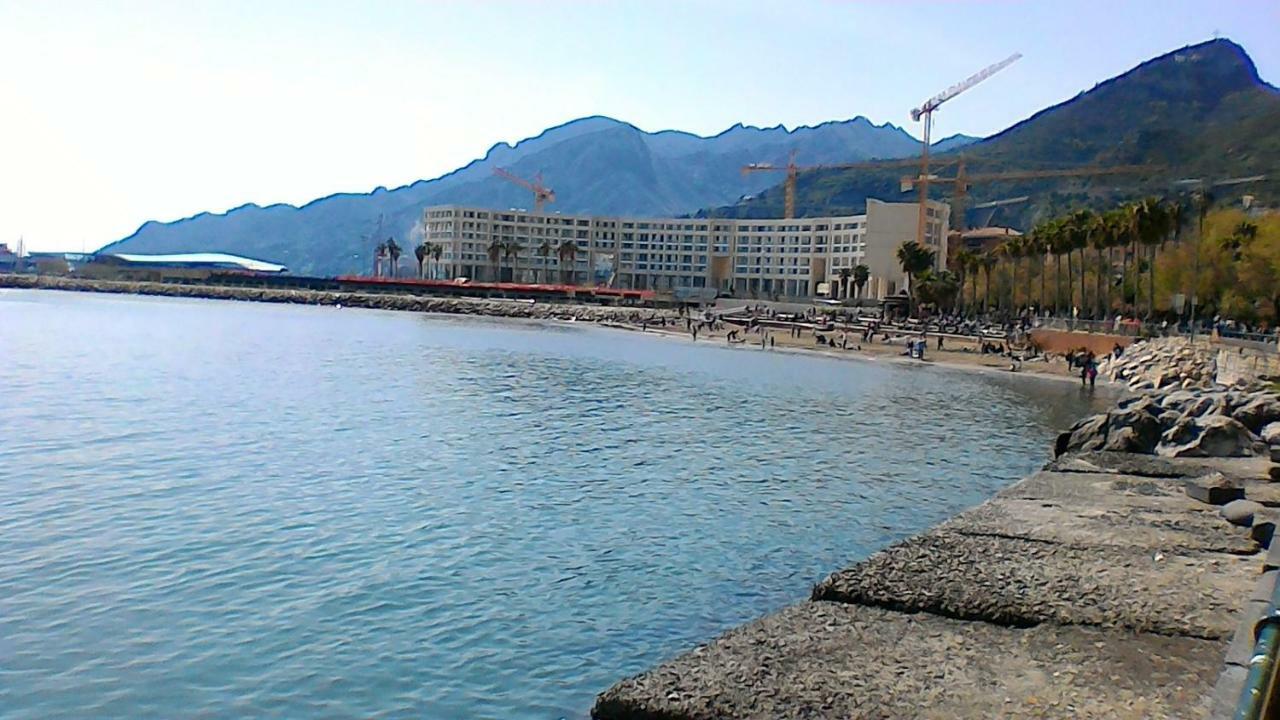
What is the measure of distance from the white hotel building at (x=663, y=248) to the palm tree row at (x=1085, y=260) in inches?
1507

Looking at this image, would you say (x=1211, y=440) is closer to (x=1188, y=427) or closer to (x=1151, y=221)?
(x=1188, y=427)

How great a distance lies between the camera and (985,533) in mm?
13898

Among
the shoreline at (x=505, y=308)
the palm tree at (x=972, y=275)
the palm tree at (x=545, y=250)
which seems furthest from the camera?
the palm tree at (x=545, y=250)

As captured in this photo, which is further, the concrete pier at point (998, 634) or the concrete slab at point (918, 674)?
the concrete pier at point (998, 634)

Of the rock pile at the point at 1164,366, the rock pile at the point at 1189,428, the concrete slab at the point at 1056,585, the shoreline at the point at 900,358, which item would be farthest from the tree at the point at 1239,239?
the concrete slab at the point at 1056,585

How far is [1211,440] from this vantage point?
2275 cm

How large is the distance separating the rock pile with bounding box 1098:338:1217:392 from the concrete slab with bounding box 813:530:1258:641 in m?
28.9

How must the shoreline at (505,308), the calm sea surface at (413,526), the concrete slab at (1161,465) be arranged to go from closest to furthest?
the calm sea surface at (413,526) → the concrete slab at (1161,465) → the shoreline at (505,308)

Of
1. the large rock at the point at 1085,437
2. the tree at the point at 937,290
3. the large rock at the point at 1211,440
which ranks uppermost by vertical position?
the tree at the point at 937,290

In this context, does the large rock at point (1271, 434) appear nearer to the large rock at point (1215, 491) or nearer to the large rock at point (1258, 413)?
the large rock at point (1258, 413)

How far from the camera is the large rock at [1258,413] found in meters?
25.6

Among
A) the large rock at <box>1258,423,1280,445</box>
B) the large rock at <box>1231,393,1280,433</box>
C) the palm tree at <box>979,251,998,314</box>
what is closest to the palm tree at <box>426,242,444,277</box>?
the palm tree at <box>979,251,998,314</box>

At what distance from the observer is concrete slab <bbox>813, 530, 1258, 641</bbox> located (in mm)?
9977

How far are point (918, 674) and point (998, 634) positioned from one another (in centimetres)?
151
